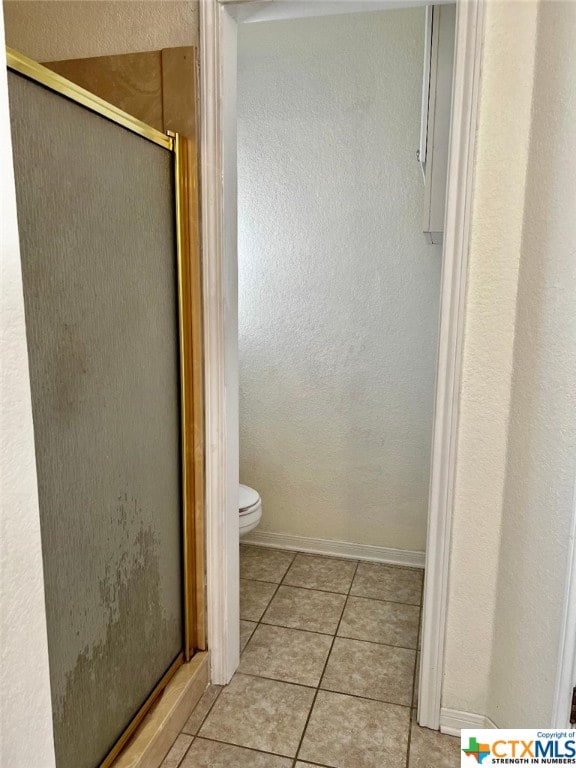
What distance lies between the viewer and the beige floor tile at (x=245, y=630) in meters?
1.96

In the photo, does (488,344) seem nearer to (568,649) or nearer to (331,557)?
(568,649)

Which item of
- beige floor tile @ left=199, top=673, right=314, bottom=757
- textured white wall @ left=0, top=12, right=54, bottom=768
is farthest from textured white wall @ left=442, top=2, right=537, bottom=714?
textured white wall @ left=0, top=12, right=54, bottom=768

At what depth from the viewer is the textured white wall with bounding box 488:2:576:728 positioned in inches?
45.3

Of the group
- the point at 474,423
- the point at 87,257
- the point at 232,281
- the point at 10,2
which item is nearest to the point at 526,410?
the point at 474,423

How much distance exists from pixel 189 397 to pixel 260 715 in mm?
956

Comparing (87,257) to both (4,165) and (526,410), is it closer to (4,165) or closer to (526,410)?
(4,165)

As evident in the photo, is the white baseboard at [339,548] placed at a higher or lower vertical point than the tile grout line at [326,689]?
higher

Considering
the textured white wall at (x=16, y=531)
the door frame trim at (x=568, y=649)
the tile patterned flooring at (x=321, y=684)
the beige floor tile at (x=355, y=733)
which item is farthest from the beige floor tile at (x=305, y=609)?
the textured white wall at (x=16, y=531)

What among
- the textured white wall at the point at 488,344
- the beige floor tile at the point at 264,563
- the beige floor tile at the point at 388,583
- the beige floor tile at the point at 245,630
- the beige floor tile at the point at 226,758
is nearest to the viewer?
the textured white wall at the point at 488,344

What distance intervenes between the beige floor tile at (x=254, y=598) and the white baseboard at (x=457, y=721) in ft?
2.55

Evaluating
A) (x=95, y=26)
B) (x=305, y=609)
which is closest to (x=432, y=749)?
(x=305, y=609)

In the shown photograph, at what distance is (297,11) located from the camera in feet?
4.83

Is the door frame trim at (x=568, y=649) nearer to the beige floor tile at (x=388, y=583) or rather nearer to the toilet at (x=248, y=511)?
the beige floor tile at (x=388, y=583)

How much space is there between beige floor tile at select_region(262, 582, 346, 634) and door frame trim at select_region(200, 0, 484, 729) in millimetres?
389
